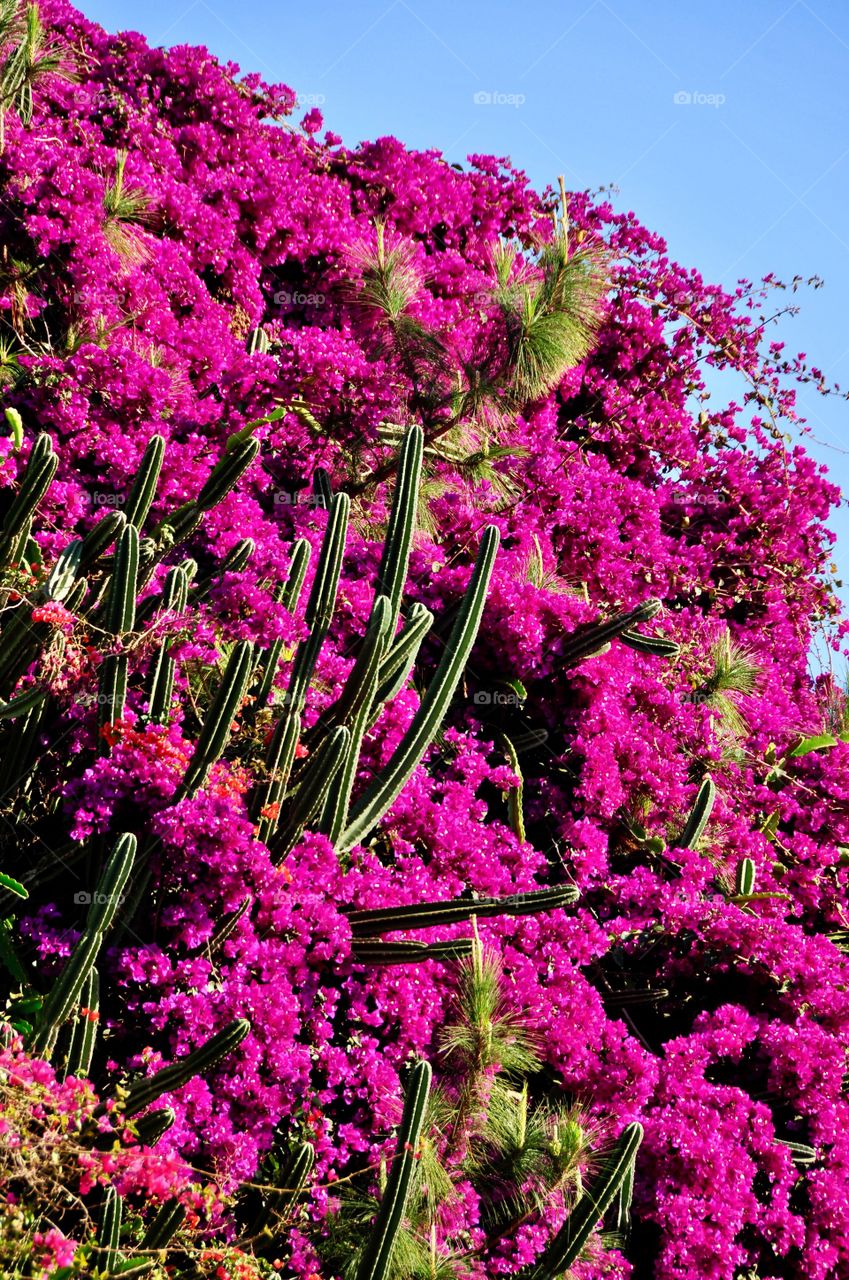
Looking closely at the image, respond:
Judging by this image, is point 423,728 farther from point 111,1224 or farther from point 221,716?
point 111,1224

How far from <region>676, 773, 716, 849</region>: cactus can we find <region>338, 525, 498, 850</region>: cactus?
61.0 inches

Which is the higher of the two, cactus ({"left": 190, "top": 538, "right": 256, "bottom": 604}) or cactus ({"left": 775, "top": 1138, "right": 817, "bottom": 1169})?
cactus ({"left": 190, "top": 538, "right": 256, "bottom": 604})

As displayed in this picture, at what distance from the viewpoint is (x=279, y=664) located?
4.66 meters

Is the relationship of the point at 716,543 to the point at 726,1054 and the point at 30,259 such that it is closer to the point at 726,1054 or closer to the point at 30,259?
the point at 726,1054

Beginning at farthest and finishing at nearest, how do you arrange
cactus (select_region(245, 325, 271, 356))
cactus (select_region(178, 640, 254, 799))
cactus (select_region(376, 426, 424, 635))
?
cactus (select_region(245, 325, 271, 356))
cactus (select_region(376, 426, 424, 635))
cactus (select_region(178, 640, 254, 799))

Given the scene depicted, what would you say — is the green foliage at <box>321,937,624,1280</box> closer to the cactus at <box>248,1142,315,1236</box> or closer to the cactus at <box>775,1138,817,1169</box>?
the cactus at <box>248,1142,315,1236</box>

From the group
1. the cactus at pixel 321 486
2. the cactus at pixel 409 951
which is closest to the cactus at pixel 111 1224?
the cactus at pixel 409 951

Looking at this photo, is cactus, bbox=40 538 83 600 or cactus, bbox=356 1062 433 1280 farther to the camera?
cactus, bbox=40 538 83 600

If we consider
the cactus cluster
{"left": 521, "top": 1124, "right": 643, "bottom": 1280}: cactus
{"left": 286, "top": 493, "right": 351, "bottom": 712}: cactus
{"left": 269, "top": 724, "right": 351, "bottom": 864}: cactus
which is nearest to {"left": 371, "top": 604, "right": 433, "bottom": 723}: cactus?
the cactus cluster

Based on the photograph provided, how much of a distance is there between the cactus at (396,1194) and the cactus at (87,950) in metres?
1.03

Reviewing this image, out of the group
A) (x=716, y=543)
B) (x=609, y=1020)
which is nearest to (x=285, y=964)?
(x=609, y=1020)

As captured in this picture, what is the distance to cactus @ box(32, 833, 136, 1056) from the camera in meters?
3.38

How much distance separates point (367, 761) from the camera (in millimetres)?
4797

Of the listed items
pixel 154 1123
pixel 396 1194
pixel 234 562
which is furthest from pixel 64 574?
pixel 396 1194
